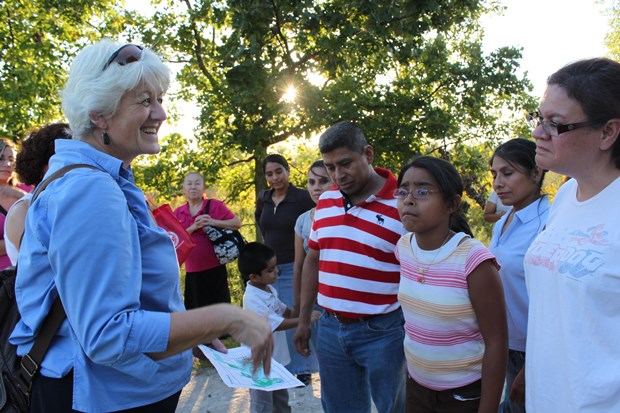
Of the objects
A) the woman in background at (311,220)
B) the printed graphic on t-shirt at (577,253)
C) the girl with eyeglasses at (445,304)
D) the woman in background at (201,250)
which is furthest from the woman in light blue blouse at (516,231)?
the woman in background at (201,250)

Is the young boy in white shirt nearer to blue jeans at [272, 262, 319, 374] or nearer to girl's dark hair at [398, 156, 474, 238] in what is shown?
blue jeans at [272, 262, 319, 374]

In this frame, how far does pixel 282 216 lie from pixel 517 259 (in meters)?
3.20

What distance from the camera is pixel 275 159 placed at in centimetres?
586

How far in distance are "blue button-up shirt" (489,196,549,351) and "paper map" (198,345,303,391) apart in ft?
4.21

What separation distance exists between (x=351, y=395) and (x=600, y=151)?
2.02 m

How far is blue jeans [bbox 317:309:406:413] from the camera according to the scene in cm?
291

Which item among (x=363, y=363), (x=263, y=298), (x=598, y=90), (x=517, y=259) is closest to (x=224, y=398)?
(x=263, y=298)

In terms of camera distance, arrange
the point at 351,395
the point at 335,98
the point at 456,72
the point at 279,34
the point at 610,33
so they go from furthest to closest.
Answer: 1. the point at 610,33
2. the point at 456,72
3. the point at 335,98
4. the point at 279,34
5. the point at 351,395

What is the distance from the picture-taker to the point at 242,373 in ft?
7.39

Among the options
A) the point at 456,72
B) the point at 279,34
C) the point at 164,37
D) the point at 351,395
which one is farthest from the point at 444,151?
the point at 351,395

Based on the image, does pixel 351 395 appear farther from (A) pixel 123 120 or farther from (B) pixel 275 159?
(B) pixel 275 159

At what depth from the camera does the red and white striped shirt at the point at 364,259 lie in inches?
116

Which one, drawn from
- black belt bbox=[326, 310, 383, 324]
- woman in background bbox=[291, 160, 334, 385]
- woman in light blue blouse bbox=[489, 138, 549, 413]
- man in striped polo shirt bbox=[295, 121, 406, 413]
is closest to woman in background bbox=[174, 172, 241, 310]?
woman in background bbox=[291, 160, 334, 385]

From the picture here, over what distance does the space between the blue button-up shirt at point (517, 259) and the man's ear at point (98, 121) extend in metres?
2.19
